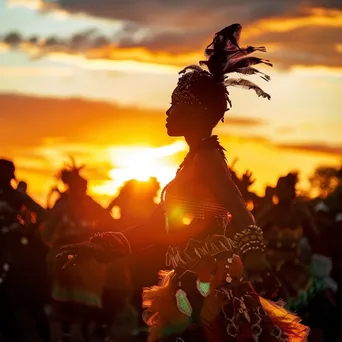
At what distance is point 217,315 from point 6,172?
9.30 m

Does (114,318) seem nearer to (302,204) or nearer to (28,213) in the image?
(28,213)

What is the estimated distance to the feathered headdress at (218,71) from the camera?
760 cm

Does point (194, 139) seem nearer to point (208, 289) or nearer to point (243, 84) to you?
point (243, 84)

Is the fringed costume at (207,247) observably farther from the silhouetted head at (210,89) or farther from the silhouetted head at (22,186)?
the silhouetted head at (22,186)

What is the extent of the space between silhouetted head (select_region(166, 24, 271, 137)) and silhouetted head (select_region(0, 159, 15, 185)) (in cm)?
866

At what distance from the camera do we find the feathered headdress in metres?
7.60

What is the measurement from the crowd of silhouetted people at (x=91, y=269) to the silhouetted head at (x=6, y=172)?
1 centimetres

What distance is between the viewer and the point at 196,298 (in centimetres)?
738

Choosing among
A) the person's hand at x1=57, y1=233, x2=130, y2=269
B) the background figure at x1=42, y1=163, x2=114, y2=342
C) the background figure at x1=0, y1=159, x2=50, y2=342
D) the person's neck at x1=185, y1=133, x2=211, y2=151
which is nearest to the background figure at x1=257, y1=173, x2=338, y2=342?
the background figure at x1=42, y1=163, x2=114, y2=342

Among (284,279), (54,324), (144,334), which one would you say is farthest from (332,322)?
(54,324)

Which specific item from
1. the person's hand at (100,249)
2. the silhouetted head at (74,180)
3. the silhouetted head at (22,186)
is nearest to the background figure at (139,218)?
the silhouetted head at (74,180)

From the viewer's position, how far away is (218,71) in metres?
7.69

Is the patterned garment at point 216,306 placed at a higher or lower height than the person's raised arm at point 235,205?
lower

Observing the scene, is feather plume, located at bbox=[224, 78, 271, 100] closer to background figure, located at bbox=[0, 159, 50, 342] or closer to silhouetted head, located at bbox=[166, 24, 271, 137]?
silhouetted head, located at bbox=[166, 24, 271, 137]
